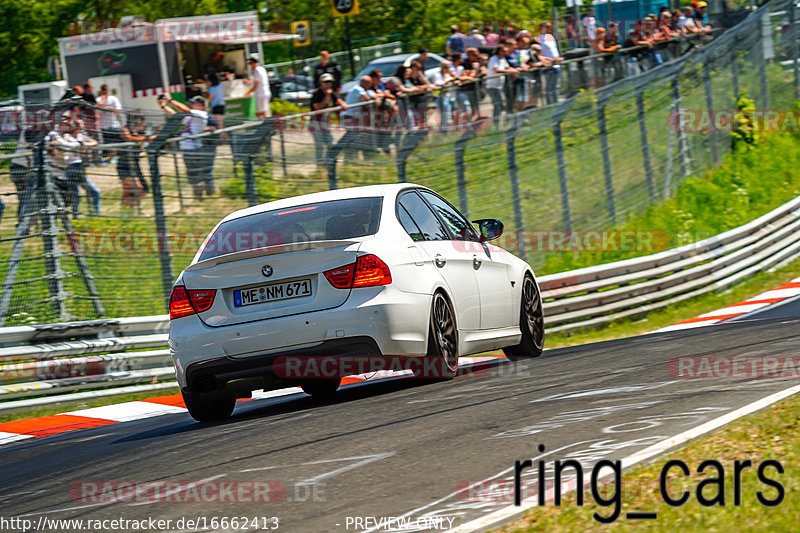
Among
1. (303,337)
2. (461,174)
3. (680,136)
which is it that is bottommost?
(680,136)

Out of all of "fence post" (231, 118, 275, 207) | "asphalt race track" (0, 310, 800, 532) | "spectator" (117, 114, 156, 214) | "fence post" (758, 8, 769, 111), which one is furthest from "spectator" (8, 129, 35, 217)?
"fence post" (758, 8, 769, 111)

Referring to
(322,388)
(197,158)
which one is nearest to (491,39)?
(197,158)

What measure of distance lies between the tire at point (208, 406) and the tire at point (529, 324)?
292 cm

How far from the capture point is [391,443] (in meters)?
6.23

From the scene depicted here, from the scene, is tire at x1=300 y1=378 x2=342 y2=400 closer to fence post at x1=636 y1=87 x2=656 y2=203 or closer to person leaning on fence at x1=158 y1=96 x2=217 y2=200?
person leaning on fence at x1=158 y1=96 x2=217 y2=200

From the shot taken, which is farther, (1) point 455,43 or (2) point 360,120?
(1) point 455,43

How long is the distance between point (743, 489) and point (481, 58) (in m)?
18.4

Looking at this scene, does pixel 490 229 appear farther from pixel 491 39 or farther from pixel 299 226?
pixel 491 39

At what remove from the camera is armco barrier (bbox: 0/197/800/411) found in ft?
37.0

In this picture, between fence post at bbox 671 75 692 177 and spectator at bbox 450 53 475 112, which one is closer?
spectator at bbox 450 53 475 112

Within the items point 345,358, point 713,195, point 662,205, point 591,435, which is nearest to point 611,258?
point 662,205

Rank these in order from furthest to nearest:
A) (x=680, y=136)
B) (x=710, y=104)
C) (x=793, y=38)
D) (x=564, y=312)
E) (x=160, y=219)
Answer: (x=793, y=38) → (x=710, y=104) → (x=680, y=136) → (x=564, y=312) → (x=160, y=219)

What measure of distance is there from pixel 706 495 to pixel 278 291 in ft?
13.4

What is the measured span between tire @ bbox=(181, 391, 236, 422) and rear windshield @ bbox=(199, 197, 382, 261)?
0.94 meters
